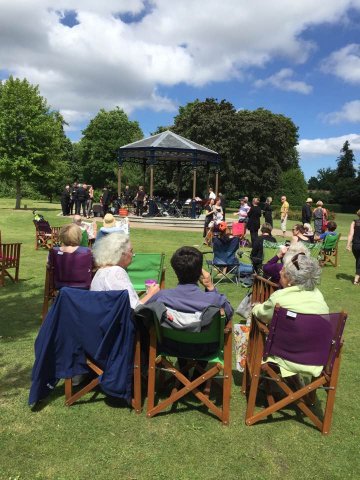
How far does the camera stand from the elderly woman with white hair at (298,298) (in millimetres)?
3316

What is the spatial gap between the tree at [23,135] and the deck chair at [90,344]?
26457mm

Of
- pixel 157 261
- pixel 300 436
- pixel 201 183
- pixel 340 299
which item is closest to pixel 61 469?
pixel 300 436

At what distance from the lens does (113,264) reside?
13.0 feet

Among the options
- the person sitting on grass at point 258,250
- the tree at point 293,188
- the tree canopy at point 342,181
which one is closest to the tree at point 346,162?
the tree canopy at point 342,181

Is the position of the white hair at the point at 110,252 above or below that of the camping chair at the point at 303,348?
above

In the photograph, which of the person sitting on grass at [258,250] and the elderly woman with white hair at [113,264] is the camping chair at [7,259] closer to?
the elderly woman with white hair at [113,264]

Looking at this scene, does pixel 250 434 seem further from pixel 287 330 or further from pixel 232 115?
pixel 232 115

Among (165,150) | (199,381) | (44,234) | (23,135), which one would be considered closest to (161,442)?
(199,381)

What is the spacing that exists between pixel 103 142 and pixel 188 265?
185ft

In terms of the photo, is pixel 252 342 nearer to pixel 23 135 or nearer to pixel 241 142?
pixel 23 135

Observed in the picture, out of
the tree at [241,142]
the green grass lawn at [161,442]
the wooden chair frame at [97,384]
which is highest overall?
the tree at [241,142]

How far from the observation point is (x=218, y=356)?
136 inches

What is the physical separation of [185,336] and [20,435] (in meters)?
1.44

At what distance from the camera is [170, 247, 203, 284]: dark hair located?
3.38 metres
